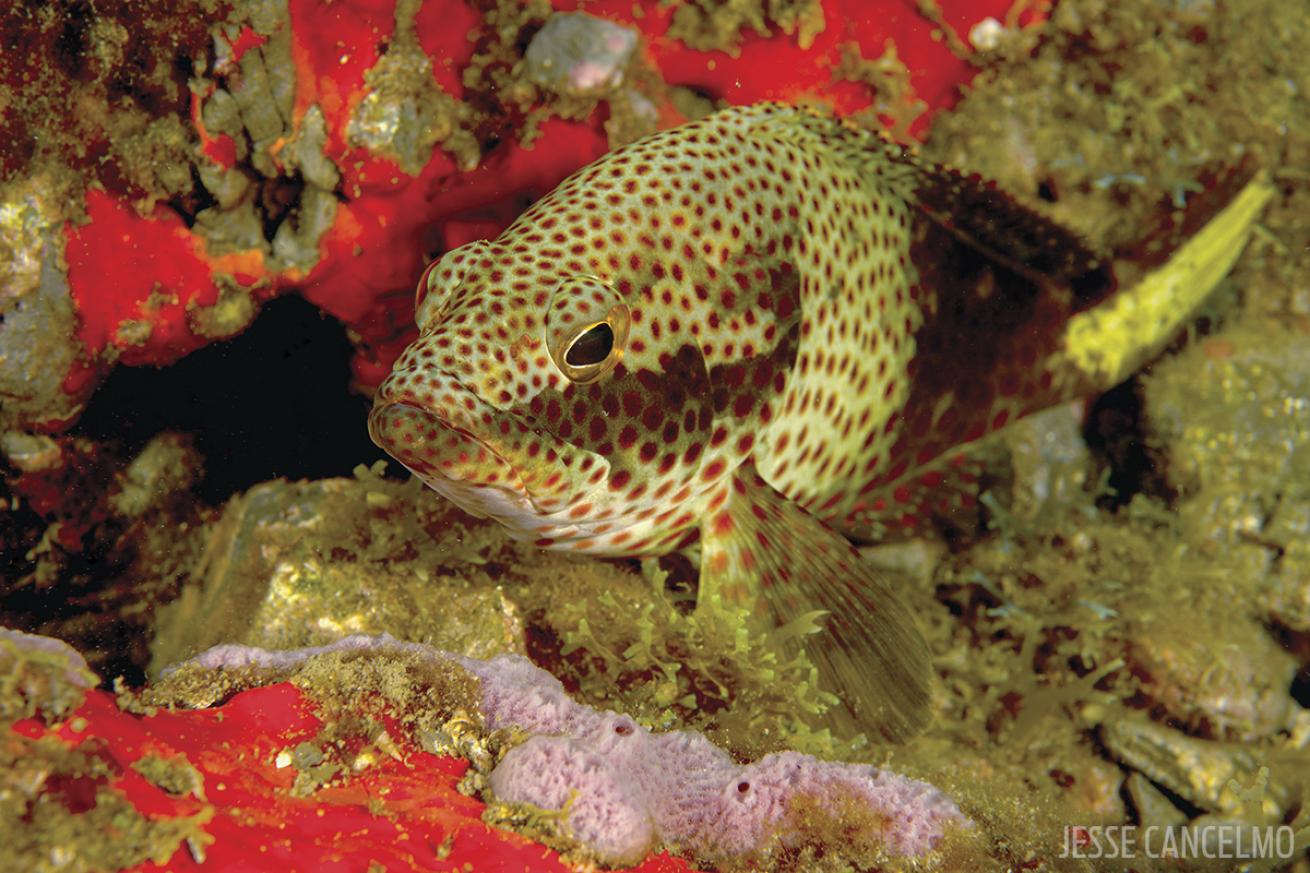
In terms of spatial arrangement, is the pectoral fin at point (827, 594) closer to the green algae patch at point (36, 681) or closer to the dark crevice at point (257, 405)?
the dark crevice at point (257, 405)

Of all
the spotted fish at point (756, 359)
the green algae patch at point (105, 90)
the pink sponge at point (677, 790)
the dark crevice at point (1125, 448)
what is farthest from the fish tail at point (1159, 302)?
the green algae patch at point (105, 90)

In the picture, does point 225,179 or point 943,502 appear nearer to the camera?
point 225,179

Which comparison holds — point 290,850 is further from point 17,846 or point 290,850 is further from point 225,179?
point 225,179

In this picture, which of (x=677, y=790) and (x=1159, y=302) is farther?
(x=1159, y=302)

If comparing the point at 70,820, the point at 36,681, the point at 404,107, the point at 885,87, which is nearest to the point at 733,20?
the point at 885,87

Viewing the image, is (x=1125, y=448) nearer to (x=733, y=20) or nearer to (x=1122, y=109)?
(x=1122, y=109)

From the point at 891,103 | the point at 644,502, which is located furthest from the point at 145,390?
the point at 891,103
